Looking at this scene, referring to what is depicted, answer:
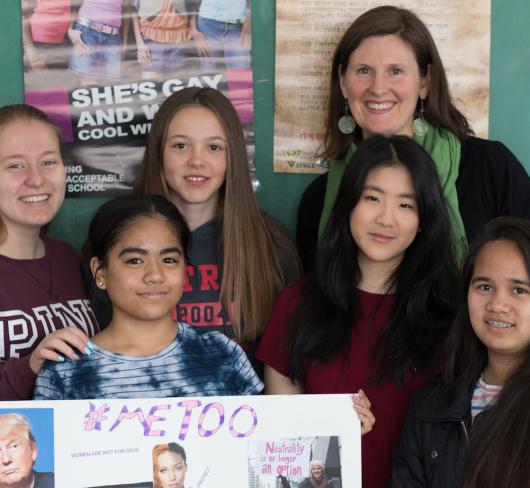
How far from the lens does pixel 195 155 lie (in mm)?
2816

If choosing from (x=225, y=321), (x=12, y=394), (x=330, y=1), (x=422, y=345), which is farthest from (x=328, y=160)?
(x=12, y=394)

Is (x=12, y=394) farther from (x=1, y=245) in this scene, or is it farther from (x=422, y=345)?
(x=422, y=345)

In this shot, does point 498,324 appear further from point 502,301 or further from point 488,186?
point 488,186

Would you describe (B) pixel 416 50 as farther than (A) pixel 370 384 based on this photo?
Yes

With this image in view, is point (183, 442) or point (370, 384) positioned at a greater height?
point (370, 384)

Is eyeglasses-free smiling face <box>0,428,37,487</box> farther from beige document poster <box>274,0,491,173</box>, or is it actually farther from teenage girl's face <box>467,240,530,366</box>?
beige document poster <box>274,0,491,173</box>

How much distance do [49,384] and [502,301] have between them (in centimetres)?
128

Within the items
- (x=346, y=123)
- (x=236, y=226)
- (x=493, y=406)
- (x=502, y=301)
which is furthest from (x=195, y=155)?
(x=493, y=406)

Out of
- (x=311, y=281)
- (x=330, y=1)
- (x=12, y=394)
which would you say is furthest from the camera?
(x=330, y=1)

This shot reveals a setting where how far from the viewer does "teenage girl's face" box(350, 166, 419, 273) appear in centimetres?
251

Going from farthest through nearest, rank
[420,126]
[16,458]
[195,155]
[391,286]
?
[420,126], [195,155], [391,286], [16,458]

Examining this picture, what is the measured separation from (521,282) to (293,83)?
4.97 feet

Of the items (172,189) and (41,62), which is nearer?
(172,189)

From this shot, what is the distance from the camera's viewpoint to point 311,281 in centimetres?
266
